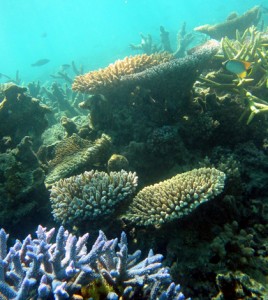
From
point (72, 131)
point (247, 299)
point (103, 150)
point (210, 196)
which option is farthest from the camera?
point (72, 131)

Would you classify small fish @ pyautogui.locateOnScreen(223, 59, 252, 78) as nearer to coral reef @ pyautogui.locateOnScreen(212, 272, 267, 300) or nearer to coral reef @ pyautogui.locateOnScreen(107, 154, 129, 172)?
coral reef @ pyautogui.locateOnScreen(107, 154, 129, 172)

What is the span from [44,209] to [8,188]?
0.65 metres

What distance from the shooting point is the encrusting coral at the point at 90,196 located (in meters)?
3.32

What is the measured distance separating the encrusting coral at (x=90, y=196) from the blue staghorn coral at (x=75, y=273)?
88 cm

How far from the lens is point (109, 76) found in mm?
4973

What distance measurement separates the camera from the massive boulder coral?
309cm

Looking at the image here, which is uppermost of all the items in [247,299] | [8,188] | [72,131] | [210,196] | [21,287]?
[72,131]

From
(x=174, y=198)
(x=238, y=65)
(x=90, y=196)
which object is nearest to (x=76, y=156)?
(x=90, y=196)

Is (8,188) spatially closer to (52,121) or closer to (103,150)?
(103,150)

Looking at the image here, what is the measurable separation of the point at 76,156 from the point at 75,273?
2.79 m

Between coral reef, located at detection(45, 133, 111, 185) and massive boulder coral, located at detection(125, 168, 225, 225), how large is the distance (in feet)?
4.45

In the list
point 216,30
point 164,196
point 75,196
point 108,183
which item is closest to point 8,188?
point 75,196

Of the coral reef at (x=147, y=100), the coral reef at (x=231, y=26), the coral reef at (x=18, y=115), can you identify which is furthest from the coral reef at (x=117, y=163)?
the coral reef at (x=231, y=26)

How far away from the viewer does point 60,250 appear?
6.92 feet
